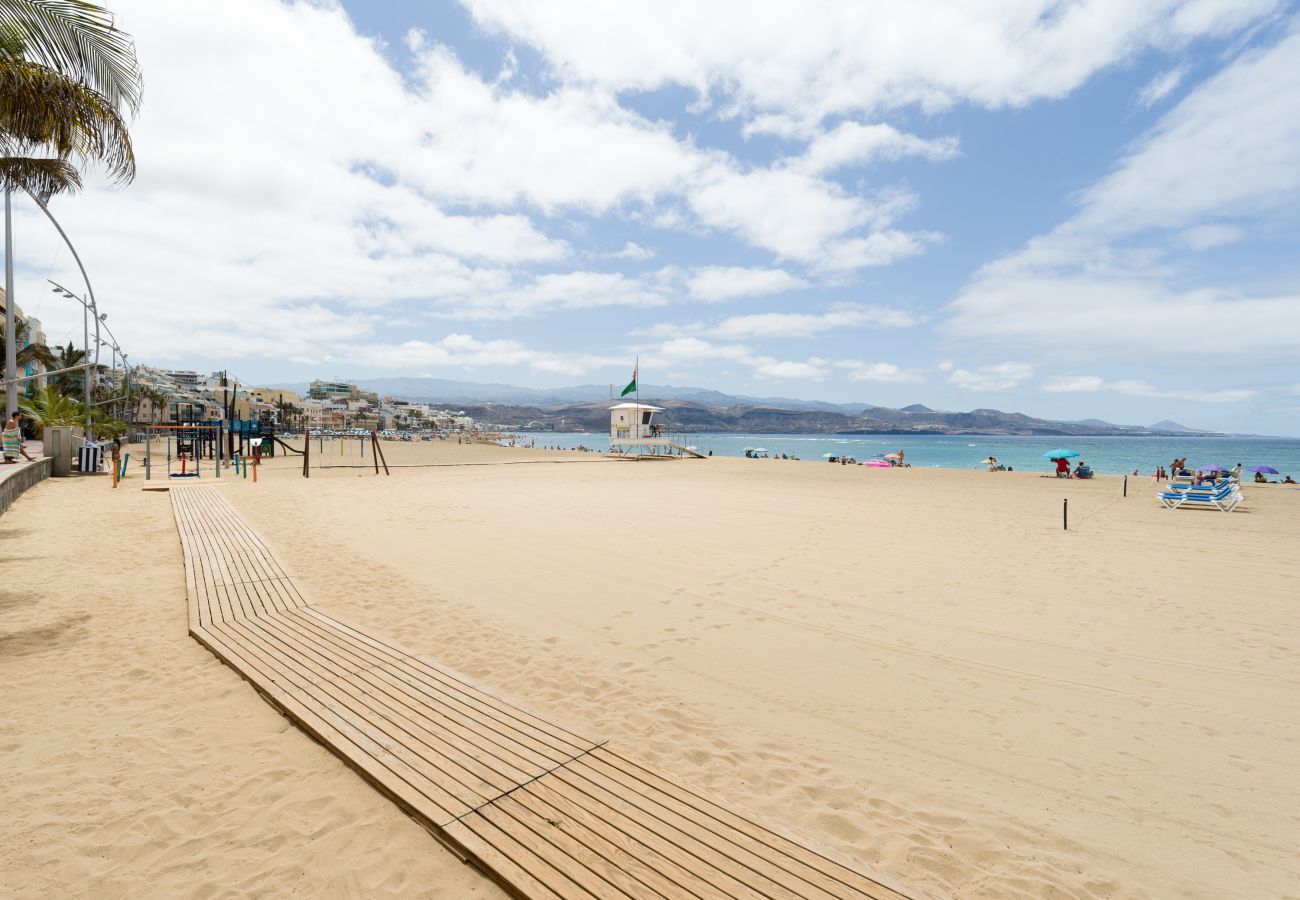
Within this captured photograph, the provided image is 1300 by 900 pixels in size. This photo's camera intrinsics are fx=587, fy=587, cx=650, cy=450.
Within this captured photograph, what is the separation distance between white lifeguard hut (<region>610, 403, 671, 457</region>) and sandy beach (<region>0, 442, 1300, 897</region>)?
31766 mm

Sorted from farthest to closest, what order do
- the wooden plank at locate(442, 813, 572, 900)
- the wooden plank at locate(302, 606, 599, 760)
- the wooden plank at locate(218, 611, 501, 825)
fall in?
1. the wooden plank at locate(302, 606, 599, 760)
2. the wooden plank at locate(218, 611, 501, 825)
3. the wooden plank at locate(442, 813, 572, 900)

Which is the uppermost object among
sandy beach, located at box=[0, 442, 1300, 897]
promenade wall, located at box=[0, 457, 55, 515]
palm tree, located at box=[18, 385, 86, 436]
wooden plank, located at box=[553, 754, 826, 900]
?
palm tree, located at box=[18, 385, 86, 436]

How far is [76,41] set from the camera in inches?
243

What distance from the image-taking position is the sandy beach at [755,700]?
289 centimetres

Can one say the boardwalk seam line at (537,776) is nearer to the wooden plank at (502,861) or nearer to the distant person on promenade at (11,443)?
the wooden plank at (502,861)

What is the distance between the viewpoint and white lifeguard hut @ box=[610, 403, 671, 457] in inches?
1673

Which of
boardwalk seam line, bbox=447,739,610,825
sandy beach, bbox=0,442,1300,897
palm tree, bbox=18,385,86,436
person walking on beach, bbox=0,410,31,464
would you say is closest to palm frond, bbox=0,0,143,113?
sandy beach, bbox=0,442,1300,897

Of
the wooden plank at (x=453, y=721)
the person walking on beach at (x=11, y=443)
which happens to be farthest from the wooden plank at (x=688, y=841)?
the person walking on beach at (x=11, y=443)

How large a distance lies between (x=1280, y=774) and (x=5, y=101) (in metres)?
12.0

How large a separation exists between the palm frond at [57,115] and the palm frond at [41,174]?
1949 millimetres

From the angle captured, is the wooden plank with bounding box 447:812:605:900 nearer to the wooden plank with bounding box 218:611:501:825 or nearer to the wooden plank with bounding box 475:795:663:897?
the wooden plank with bounding box 475:795:663:897

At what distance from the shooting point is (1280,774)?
3.69 meters

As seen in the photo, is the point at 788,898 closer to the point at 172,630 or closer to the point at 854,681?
the point at 854,681

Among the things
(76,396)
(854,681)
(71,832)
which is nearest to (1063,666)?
(854,681)
